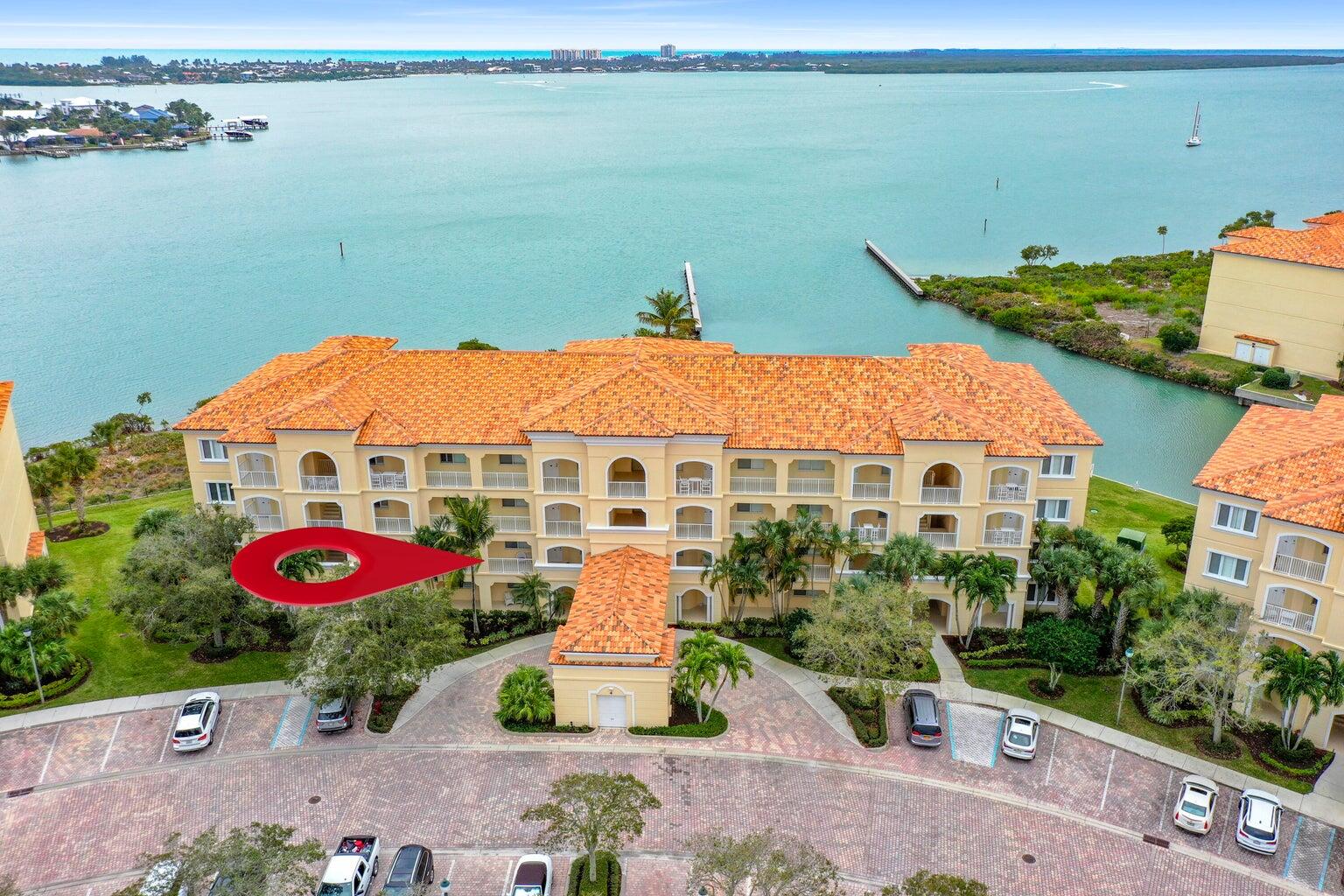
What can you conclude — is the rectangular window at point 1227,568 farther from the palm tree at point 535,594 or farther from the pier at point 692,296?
the pier at point 692,296

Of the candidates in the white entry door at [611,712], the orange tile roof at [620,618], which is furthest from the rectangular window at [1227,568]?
the white entry door at [611,712]

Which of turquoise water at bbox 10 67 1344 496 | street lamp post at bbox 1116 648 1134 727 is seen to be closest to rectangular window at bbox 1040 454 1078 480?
street lamp post at bbox 1116 648 1134 727

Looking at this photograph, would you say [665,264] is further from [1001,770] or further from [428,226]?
[1001,770]

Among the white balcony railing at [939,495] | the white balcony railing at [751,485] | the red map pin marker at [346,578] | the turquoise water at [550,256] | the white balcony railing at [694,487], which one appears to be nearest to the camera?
the red map pin marker at [346,578]

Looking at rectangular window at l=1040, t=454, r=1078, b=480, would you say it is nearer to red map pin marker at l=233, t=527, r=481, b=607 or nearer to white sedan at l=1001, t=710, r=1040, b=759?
white sedan at l=1001, t=710, r=1040, b=759

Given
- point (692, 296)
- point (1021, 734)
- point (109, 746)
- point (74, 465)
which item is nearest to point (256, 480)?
point (109, 746)

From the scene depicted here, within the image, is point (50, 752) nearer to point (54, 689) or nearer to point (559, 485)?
point (54, 689)
